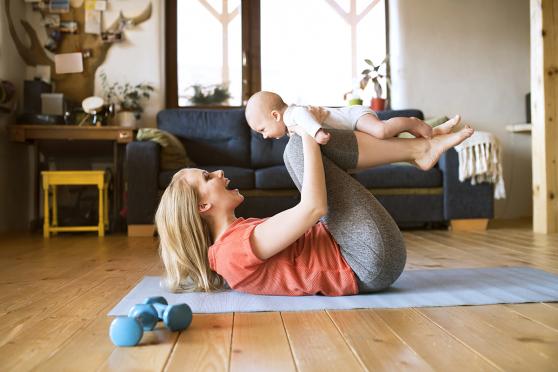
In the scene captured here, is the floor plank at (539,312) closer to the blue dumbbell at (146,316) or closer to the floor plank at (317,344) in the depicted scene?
the floor plank at (317,344)

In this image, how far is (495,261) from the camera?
2.36m

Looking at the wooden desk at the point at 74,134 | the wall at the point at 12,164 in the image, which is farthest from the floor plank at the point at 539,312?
the wall at the point at 12,164

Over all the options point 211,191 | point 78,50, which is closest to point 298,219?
point 211,191

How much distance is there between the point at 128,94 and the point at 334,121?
3207mm

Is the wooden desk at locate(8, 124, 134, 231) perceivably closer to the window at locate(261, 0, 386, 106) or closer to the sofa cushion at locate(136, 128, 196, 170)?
the sofa cushion at locate(136, 128, 196, 170)

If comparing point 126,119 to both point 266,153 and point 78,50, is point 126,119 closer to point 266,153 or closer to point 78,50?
point 78,50

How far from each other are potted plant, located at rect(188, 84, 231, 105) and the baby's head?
3.20 metres

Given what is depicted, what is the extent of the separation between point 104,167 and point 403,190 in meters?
2.52

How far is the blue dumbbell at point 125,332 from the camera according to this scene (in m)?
1.12

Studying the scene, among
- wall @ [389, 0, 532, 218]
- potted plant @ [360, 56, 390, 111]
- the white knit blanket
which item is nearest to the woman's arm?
the white knit blanket

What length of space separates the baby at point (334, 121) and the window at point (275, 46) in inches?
125

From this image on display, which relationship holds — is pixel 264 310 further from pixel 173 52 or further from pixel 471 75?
pixel 471 75

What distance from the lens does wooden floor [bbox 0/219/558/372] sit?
3.27 ft

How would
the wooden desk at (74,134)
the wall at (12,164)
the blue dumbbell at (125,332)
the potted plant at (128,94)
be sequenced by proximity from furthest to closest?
the potted plant at (128,94) → the wall at (12,164) → the wooden desk at (74,134) → the blue dumbbell at (125,332)
